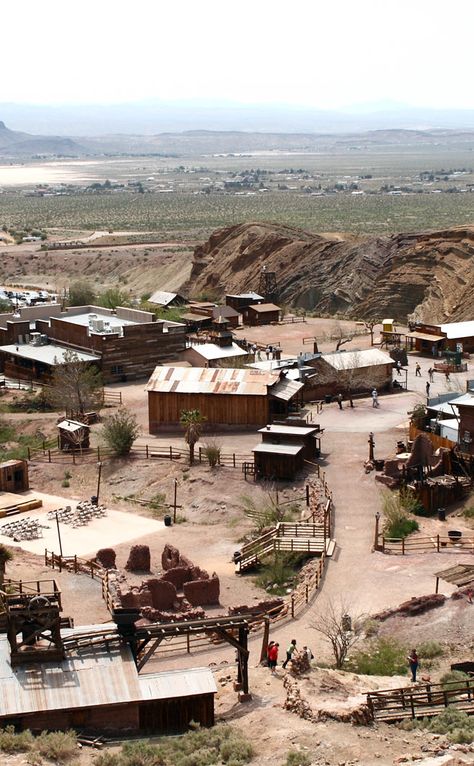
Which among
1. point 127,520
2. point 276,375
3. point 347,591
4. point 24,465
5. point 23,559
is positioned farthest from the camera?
point 276,375

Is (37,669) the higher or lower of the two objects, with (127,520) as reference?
higher

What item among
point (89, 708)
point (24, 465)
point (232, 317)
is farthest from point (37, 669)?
point (232, 317)

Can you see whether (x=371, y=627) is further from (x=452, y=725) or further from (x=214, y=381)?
(x=214, y=381)

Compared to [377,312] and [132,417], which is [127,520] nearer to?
[132,417]

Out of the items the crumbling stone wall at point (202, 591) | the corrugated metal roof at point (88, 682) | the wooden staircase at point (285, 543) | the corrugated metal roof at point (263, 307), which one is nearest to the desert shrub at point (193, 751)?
the corrugated metal roof at point (88, 682)

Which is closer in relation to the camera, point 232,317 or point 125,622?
point 125,622

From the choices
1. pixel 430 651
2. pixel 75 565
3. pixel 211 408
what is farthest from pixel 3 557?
pixel 211 408

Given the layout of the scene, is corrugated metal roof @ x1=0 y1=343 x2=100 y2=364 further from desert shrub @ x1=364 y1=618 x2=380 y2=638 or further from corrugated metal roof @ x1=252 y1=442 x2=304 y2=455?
desert shrub @ x1=364 y1=618 x2=380 y2=638

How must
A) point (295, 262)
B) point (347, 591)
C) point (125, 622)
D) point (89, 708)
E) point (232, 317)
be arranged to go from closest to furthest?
point (89, 708) → point (125, 622) → point (347, 591) → point (232, 317) → point (295, 262)
